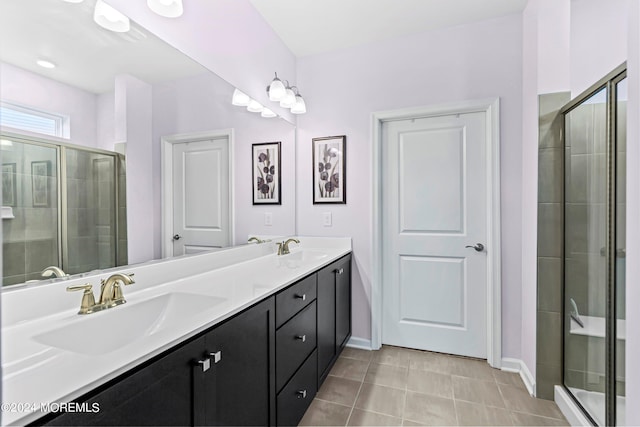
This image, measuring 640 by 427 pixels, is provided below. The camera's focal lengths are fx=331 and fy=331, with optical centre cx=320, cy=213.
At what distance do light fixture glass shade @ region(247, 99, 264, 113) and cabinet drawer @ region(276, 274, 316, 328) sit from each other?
120 cm

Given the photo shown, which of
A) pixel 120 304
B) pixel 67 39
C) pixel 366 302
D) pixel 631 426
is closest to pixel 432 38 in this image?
pixel 366 302

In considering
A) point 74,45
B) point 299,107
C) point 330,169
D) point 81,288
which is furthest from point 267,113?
point 81,288

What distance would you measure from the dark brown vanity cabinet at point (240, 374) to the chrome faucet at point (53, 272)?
52 centimetres

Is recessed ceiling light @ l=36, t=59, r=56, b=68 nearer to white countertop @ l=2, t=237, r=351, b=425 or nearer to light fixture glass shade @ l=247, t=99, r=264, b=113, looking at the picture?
white countertop @ l=2, t=237, r=351, b=425

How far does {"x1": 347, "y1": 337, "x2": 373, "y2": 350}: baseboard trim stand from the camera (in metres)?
2.63

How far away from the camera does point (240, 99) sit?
2.09 m

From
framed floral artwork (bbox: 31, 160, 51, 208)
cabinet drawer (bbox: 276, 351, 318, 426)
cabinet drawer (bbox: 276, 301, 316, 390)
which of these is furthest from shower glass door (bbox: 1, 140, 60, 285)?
cabinet drawer (bbox: 276, 351, 318, 426)

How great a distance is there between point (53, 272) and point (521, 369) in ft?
8.73

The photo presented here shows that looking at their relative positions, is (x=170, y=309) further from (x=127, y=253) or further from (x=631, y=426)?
(x=631, y=426)

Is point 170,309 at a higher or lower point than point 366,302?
higher

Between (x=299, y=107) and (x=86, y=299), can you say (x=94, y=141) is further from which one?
(x=299, y=107)

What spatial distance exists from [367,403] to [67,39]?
2.18 m

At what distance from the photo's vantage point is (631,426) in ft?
3.43

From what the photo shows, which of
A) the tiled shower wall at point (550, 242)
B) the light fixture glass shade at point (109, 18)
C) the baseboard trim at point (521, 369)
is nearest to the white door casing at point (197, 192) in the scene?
the light fixture glass shade at point (109, 18)
